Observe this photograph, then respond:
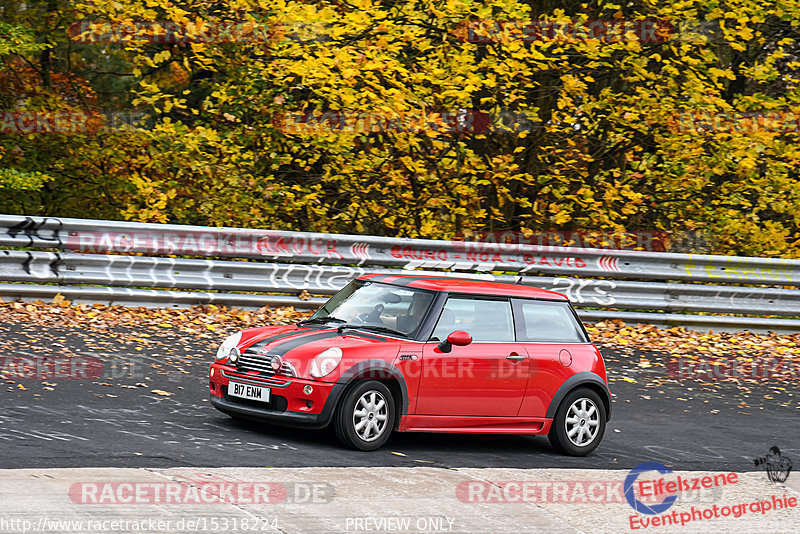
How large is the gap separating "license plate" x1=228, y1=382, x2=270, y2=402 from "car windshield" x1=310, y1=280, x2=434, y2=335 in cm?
109

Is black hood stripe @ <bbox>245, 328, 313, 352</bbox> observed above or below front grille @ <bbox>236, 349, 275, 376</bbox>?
above

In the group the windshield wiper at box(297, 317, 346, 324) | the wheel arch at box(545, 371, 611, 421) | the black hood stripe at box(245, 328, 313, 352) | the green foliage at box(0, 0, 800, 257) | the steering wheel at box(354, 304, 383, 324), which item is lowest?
the wheel arch at box(545, 371, 611, 421)

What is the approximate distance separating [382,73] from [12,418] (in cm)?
975

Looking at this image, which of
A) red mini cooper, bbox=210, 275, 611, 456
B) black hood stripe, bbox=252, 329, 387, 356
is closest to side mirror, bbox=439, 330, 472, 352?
red mini cooper, bbox=210, 275, 611, 456

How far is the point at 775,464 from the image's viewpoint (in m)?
9.08

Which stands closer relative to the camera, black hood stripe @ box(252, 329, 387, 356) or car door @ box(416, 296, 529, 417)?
black hood stripe @ box(252, 329, 387, 356)

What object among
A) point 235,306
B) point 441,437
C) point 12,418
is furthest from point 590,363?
point 235,306

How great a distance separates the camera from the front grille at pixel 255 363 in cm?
830

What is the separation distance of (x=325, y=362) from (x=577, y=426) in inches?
98.7

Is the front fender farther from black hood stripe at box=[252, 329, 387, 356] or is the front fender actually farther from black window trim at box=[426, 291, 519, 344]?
black window trim at box=[426, 291, 519, 344]

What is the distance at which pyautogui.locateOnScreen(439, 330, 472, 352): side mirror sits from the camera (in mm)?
8625

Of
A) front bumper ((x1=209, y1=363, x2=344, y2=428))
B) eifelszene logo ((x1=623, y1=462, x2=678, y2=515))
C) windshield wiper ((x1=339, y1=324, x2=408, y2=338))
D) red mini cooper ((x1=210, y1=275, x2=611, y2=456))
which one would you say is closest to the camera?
eifelszene logo ((x1=623, y1=462, x2=678, y2=515))

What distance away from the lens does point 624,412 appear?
35.2ft

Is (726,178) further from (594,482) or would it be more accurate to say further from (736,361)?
(594,482)
